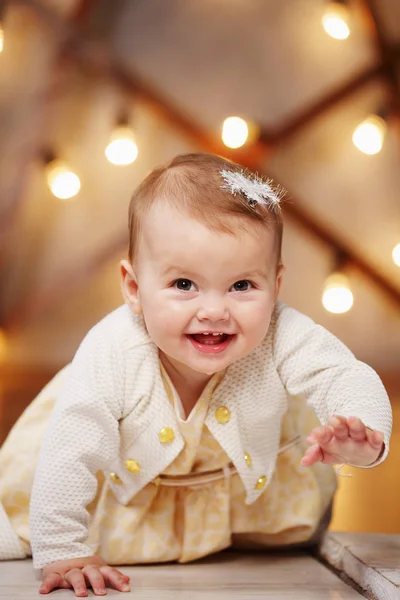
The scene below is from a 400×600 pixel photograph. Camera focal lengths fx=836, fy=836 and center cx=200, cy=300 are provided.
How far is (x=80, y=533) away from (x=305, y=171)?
136 cm

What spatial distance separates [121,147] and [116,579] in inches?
45.2

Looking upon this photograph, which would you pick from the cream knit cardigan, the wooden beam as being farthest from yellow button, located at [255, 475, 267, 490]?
the wooden beam

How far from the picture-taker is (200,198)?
0.88 meters

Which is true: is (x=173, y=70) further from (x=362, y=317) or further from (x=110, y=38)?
(x=362, y=317)

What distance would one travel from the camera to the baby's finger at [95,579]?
82 cm

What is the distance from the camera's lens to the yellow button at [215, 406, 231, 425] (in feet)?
3.15

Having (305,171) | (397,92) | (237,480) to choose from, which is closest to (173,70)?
(305,171)

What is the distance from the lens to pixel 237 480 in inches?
40.3

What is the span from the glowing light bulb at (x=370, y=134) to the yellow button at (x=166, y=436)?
1120 millimetres

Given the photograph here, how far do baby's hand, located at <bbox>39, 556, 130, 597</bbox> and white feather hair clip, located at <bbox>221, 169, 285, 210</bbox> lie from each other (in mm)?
408

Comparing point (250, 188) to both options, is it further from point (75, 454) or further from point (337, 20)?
point (337, 20)

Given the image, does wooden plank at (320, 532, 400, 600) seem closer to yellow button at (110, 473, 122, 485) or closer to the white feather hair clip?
yellow button at (110, 473, 122, 485)

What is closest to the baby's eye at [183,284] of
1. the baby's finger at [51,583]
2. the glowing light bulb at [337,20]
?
the baby's finger at [51,583]

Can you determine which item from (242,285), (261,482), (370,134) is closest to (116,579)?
(261,482)
